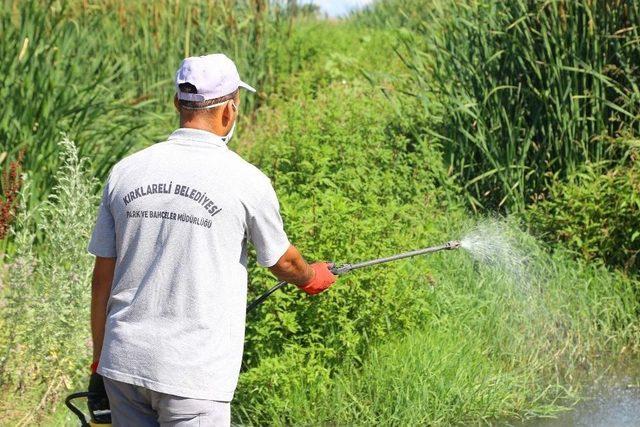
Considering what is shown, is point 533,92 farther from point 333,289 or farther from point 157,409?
point 157,409

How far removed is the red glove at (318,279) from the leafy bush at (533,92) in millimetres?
4115

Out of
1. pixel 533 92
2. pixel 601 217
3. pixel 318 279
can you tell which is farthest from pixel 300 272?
pixel 533 92

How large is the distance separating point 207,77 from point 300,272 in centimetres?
69

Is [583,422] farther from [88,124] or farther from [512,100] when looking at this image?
[88,124]

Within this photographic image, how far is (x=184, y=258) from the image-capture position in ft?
10.5

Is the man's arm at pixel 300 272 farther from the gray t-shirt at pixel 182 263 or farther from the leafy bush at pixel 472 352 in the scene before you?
the leafy bush at pixel 472 352

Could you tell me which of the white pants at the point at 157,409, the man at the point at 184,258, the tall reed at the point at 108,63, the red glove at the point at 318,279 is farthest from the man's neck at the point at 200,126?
the tall reed at the point at 108,63

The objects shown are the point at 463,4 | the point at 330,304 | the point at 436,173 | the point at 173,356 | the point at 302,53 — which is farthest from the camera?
the point at 302,53

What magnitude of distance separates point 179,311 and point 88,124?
509 cm

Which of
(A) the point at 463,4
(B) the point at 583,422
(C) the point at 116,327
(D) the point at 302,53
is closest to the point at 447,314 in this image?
(B) the point at 583,422

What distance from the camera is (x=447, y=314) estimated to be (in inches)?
254

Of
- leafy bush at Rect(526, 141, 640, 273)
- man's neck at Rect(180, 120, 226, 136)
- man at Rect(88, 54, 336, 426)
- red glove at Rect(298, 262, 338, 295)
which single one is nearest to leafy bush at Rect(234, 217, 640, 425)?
leafy bush at Rect(526, 141, 640, 273)

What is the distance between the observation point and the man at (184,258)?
3189mm

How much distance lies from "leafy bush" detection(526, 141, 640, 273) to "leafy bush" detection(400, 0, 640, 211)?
0.24 meters
